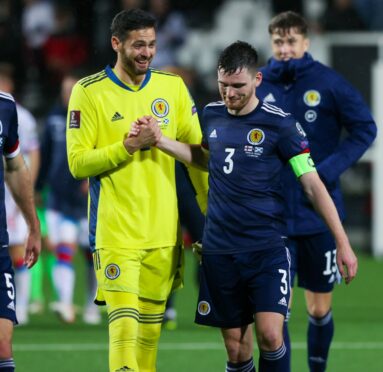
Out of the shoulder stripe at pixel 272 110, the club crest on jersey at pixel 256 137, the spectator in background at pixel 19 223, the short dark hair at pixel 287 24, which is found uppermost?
the short dark hair at pixel 287 24

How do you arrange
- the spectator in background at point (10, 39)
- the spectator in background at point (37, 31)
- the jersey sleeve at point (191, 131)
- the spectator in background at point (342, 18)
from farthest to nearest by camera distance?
the spectator in background at point (37, 31) < the spectator in background at point (10, 39) < the spectator in background at point (342, 18) < the jersey sleeve at point (191, 131)

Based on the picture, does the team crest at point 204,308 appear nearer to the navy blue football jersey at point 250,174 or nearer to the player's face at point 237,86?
the navy blue football jersey at point 250,174

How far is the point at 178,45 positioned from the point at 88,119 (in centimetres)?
1233

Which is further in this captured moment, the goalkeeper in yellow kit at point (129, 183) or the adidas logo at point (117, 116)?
the adidas logo at point (117, 116)

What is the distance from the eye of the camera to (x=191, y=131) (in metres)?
7.41

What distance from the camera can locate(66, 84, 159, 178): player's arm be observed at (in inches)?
271

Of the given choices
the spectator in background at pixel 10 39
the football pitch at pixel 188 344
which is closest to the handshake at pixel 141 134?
the football pitch at pixel 188 344

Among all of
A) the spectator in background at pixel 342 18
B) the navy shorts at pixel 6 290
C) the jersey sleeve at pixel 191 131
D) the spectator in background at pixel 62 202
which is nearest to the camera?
the navy shorts at pixel 6 290

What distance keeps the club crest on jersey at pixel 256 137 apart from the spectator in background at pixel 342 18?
11.6m

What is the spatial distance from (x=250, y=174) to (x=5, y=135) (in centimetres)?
128

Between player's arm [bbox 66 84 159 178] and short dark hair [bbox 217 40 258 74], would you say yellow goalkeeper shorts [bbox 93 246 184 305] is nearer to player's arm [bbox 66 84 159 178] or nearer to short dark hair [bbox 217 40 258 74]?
player's arm [bbox 66 84 159 178]

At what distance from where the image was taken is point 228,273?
7.10 m

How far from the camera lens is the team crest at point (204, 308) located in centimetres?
718

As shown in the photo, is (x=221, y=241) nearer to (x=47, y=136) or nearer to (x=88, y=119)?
(x=88, y=119)
